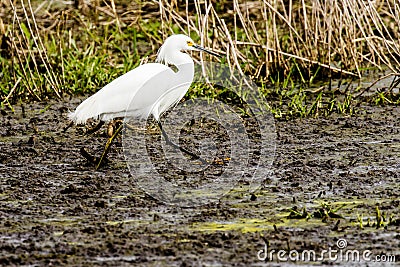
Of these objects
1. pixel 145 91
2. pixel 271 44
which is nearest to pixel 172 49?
pixel 145 91

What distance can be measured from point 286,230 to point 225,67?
372cm

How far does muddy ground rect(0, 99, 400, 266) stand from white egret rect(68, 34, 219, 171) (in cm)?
35

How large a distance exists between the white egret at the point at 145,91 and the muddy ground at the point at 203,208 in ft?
1.16

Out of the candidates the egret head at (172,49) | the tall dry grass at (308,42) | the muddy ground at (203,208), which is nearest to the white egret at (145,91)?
the egret head at (172,49)

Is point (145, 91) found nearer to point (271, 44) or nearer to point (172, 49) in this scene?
point (172, 49)

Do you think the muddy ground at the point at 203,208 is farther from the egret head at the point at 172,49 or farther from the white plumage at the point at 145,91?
the egret head at the point at 172,49

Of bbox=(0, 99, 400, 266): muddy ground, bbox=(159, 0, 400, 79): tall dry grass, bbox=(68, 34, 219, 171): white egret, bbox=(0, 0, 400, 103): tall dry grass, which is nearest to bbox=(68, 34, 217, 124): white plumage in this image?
bbox=(68, 34, 219, 171): white egret

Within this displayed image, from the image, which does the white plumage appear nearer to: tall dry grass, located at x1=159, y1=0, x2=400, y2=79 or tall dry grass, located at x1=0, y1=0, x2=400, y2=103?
tall dry grass, located at x1=0, y1=0, x2=400, y2=103

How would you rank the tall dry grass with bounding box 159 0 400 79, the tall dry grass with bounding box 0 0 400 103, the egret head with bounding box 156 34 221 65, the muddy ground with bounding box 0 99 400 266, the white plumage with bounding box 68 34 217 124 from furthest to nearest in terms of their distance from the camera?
1. the tall dry grass with bounding box 159 0 400 79
2. the tall dry grass with bounding box 0 0 400 103
3. the egret head with bounding box 156 34 221 65
4. the white plumage with bounding box 68 34 217 124
5. the muddy ground with bounding box 0 99 400 266

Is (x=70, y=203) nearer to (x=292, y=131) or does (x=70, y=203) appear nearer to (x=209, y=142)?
(x=209, y=142)

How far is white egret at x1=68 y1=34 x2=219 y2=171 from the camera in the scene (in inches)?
213

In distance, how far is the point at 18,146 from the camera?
243 inches

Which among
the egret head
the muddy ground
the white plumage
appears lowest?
the muddy ground

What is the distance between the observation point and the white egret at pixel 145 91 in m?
5.40
